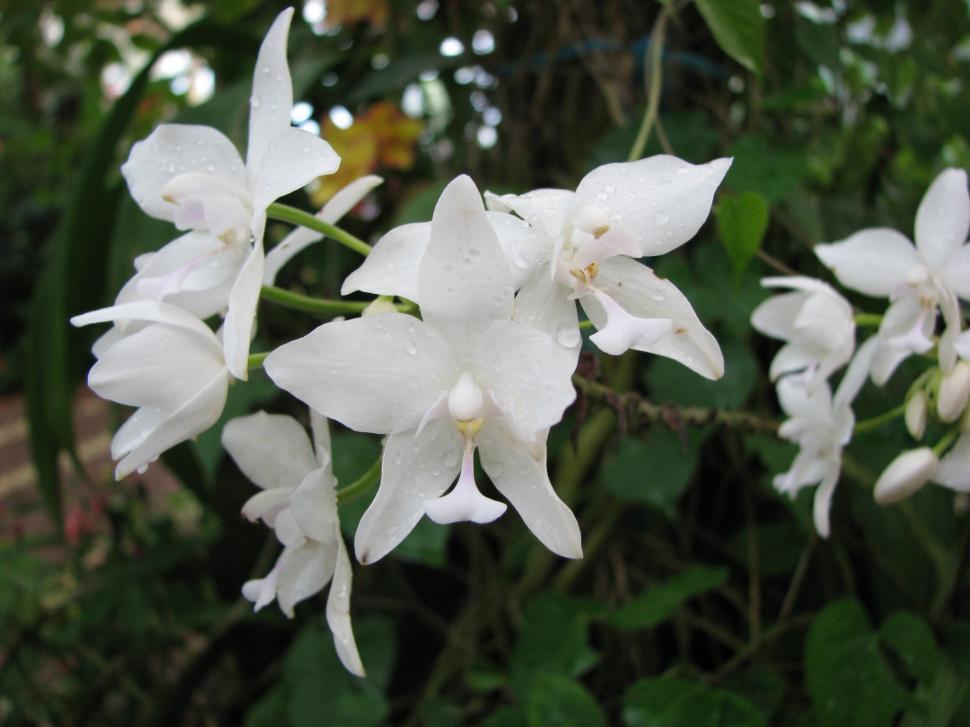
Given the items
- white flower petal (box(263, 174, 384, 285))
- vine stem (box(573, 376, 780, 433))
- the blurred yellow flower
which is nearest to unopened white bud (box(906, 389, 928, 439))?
vine stem (box(573, 376, 780, 433))

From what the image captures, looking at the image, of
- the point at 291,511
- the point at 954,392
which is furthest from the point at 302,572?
the point at 954,392

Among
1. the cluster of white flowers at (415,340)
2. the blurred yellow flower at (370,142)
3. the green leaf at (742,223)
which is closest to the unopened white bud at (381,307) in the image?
the cluster of white flowers at (415,340)

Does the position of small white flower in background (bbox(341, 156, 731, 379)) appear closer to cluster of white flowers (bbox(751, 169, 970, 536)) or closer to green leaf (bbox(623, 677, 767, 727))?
cluster of white flowers (bbox(751, 169, 970, 536))

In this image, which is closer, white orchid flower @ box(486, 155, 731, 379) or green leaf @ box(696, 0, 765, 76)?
white orchid flower @ box(486, 155, 731, 379)

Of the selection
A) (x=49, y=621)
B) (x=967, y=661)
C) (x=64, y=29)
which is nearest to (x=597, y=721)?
(x=967, y=661)

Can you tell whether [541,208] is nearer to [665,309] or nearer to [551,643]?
[665,309]
